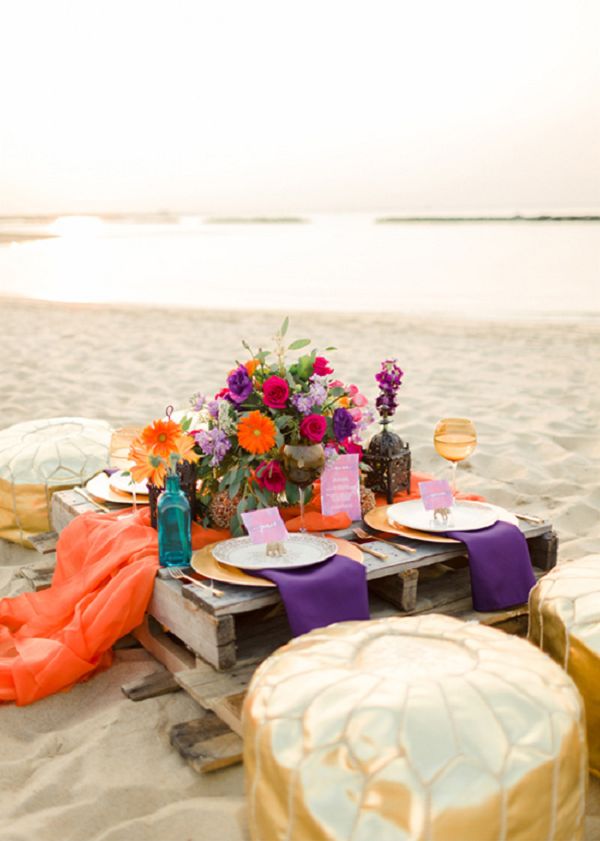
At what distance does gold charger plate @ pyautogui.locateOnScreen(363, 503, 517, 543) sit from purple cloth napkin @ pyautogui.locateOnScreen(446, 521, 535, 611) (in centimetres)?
5

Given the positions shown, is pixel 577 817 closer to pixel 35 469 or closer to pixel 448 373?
pixel 35 469

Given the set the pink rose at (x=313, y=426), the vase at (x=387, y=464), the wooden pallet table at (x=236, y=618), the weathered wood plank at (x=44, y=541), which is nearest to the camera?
the wooden pallet table at (x=236, y=618)

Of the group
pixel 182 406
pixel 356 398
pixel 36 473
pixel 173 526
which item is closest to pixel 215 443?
pixel 173 526

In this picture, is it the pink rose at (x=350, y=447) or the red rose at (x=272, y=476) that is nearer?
the red rose at (x=272, y=476)

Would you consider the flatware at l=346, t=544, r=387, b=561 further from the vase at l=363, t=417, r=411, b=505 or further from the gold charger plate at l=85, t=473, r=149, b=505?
the gold charger plate at l=85, t=473, r=149, b=505

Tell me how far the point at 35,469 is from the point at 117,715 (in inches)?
63.1

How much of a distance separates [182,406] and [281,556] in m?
4.28

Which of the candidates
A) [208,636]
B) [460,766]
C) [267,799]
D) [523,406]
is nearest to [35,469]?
[208,636]

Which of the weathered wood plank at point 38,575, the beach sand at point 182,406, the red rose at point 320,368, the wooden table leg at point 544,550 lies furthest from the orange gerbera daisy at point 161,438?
the wooden table leg at point 544,550

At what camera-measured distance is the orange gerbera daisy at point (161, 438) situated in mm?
2553

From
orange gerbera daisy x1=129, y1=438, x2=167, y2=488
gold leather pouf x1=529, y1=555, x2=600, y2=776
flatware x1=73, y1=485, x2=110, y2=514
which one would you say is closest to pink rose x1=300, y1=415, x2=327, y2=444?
orange gerbera daisy x1=129, y1=438, x2=167, y2=488

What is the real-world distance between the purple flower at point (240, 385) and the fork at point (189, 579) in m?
0.58

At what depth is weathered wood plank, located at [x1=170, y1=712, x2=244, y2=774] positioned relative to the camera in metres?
2.18

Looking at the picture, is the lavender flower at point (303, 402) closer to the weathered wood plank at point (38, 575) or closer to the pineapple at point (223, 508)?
the pineapple at point (223, 508)
